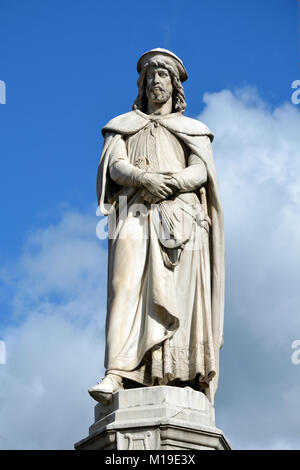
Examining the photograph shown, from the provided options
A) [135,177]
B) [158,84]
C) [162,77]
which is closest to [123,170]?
[135,177]

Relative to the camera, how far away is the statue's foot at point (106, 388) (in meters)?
13.6

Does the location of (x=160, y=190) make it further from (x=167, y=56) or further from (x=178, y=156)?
(x=167, y=56)

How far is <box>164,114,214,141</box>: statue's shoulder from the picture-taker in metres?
15.8

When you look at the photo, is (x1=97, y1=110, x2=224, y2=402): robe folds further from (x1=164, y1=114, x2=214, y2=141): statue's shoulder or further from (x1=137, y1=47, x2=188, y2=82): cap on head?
(x1=137, y1=47, x2=188, y2=82): cap on head

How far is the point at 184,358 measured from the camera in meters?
14.1

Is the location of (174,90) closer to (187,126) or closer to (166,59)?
(166,59)

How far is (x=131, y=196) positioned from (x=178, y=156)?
3.52 ft

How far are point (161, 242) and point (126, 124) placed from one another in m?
2.31

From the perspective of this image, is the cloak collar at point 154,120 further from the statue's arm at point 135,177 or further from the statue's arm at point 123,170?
the statue's arm at point 135,177

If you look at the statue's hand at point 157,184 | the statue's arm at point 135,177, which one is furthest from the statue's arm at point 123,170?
the statue's hand at point 157,184

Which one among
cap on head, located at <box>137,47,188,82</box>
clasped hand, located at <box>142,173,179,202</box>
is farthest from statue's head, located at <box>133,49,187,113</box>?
clasped hand, located at <box>142,173,179,202</box>

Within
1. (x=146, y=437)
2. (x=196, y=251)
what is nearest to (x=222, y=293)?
(x=196, y=251)

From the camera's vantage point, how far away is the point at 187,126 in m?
15.8
